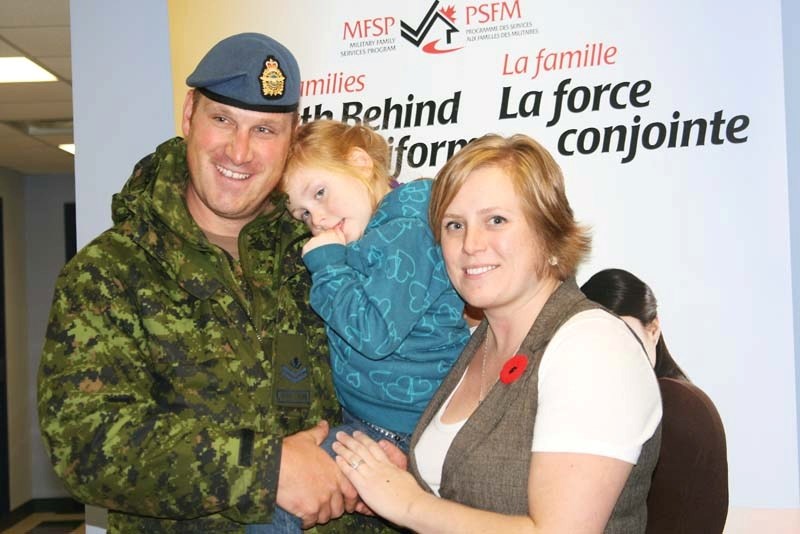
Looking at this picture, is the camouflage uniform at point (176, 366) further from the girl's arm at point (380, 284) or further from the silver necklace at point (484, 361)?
the silver necklace at point (484, 361)

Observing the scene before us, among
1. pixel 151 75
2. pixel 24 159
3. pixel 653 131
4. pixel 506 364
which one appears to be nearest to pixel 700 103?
pixel 653 131

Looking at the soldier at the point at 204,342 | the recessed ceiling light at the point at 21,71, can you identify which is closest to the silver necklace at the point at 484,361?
the soldier at the point at 204,342

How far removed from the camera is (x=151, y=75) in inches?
117

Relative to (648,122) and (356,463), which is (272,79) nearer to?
(356,463)

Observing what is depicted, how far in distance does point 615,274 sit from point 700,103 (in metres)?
0.58

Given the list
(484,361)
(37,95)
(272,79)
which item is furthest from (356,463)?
(37,95)

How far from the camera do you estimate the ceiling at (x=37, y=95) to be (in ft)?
14.5

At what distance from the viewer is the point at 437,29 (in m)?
2.79

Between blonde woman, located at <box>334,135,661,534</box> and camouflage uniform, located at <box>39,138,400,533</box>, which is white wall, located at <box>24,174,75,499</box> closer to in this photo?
camouflage uniform, located at <box>39,138,400,533</box>

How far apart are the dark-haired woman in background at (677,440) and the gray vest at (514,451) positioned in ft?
2.30

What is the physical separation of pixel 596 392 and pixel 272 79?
108 centimetres

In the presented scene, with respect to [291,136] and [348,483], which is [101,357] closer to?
[348,483]

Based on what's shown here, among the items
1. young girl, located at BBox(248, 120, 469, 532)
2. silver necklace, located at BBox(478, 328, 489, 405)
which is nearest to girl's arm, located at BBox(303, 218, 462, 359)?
young girl, located at BBox(248, 120, 469, 532)

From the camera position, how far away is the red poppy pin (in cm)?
171
